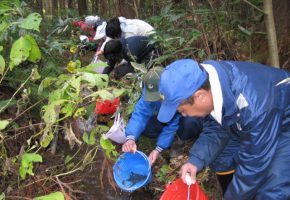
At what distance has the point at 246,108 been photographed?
2021 mm

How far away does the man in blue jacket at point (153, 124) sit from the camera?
109 inches

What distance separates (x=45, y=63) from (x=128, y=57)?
1118 mm

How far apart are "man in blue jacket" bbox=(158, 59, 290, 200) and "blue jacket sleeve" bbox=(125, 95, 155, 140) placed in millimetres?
779

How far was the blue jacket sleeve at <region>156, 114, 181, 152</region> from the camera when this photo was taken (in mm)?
3022

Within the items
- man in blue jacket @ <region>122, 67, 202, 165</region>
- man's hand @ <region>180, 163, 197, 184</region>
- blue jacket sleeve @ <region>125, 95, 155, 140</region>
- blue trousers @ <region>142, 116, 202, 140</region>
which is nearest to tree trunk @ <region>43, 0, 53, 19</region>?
blue trousers @ <region>142, 116, 202, 140</region>

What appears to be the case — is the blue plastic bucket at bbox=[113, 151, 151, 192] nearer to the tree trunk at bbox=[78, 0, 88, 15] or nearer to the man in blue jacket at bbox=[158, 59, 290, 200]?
the man in blue jacket at bbox=[158, 59, 290, 200]

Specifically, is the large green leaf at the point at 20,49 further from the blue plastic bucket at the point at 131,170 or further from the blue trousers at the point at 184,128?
the blue trousers at the point at 184,128

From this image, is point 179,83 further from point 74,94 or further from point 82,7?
point 82,7

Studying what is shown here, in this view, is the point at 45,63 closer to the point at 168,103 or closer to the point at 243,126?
the point at 168,103

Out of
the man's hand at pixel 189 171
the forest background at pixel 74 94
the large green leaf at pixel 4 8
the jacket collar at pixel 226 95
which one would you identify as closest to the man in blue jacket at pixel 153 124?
the forest background at pixel 74 94

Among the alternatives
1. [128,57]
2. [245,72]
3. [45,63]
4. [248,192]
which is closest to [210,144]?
[248,192]

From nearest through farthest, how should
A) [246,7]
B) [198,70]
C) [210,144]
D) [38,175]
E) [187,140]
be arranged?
[198,70]
[210,144]
[38,175]
[187,140]
[246,7]

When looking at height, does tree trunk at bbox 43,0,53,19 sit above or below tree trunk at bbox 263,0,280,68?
below

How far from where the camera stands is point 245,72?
2.13 meters
